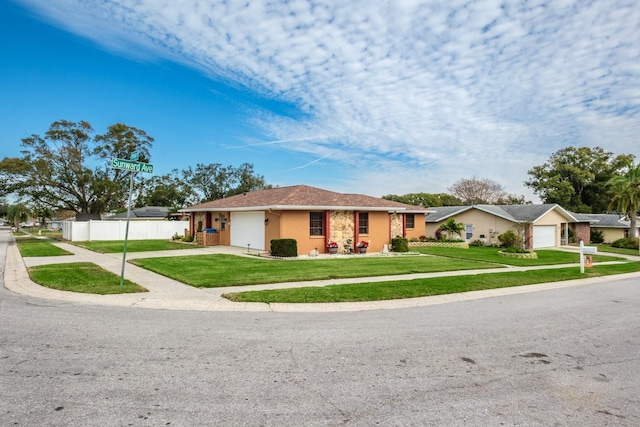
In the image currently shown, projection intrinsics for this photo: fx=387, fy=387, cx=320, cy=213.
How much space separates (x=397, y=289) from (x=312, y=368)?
240 inches

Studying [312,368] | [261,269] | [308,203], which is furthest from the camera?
[308,203]

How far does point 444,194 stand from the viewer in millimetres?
67500

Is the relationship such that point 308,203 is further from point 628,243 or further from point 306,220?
point 628,243

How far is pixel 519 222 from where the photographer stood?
96.1ft

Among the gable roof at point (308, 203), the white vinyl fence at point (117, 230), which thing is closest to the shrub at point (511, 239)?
the gable roof at point (308, 203)

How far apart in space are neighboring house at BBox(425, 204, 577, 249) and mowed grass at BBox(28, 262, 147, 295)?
2629cm

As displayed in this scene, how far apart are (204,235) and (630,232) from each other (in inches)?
1478

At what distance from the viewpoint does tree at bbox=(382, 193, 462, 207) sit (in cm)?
6450

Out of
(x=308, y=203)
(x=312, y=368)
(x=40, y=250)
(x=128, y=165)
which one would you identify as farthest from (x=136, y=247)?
(x=312, y=368)

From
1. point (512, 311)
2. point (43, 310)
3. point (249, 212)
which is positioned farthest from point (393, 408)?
point (249, 212)

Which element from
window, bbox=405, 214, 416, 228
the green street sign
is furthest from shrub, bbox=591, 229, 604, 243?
the green street sign

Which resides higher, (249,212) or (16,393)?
(249,212)

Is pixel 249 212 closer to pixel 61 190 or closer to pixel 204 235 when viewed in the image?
pixel 204 235

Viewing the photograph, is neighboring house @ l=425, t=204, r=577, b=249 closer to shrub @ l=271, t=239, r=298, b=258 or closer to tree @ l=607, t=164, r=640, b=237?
tree @ l=607, t=164, r=640, b=237
